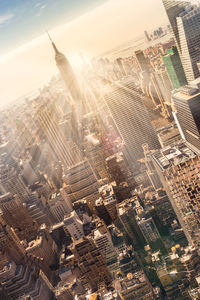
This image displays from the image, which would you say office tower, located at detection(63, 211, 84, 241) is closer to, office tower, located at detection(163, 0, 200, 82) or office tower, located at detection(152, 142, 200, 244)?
office tower, located at detection(152, 142, 200, 244)

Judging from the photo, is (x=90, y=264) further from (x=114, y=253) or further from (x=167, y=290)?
(x=167, y=290)

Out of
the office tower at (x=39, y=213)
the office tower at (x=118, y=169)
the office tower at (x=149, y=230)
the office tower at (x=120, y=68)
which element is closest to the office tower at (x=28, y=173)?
the office tower at (x=39, y=213)

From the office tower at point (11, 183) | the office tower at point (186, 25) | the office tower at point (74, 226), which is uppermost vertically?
the office tower at point (186, 25)

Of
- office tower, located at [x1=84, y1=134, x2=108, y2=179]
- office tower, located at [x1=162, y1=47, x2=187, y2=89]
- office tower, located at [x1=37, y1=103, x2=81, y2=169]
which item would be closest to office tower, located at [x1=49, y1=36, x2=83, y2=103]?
office tower, located at [x1=37, y1=103, x2=81, y2=169]

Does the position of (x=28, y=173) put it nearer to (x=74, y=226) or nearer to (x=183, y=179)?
(x=74, y=226)

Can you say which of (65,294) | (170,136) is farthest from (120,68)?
(65,294)

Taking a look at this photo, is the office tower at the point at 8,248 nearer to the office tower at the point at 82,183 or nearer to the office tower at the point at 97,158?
the office tower at the point at 82,183

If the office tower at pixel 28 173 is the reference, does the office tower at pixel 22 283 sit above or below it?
below
